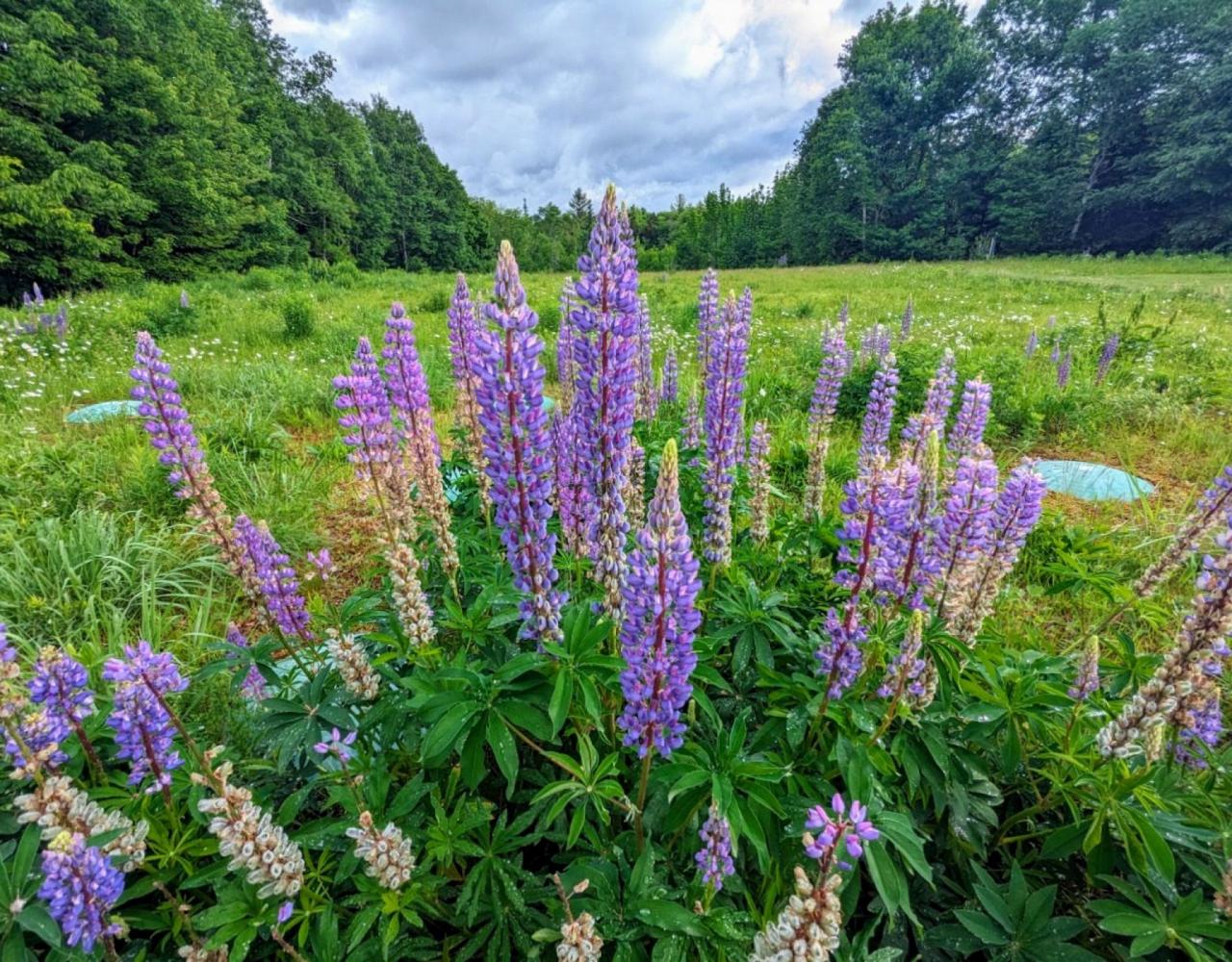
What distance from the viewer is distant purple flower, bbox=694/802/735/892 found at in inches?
59.3

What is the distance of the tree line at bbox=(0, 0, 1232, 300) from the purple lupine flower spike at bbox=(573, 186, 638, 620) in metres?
20.9

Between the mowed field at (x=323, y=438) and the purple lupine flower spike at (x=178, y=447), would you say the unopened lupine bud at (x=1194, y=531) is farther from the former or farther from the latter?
the purple lupine flower spike at (x=178, y=447)

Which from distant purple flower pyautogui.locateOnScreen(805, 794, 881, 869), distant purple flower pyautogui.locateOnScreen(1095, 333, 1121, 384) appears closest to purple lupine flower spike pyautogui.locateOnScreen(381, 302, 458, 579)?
distant purple flower pyautogui.locateOnScreen(805, 794, 881, 869)

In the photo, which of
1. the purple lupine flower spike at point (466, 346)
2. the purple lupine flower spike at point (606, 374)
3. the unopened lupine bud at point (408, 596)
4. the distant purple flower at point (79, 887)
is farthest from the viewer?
the purple lupine flower spike at point (466, 346)

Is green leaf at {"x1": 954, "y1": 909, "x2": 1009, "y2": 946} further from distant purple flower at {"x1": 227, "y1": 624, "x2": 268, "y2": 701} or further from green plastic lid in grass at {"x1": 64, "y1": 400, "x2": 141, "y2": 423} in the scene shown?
green plastic lid in grass at {"x1": 64, "y1": 400, "x2": 141, "y2": 423}

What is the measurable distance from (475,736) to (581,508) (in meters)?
0.81

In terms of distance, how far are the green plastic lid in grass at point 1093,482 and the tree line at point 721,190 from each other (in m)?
17.6

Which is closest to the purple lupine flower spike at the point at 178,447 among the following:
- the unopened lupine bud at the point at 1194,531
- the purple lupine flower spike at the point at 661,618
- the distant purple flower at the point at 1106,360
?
the purple lupine flower spike at the point at 661,618

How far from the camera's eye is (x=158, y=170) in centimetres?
2348

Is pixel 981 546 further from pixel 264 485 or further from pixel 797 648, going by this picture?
pixel 264 485

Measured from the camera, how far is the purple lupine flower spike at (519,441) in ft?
5.44

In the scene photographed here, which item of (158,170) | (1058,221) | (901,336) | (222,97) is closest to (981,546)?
(901,336)

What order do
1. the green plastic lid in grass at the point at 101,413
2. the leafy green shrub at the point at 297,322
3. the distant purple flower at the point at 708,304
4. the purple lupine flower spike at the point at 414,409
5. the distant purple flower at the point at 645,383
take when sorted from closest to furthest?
the purple lupine flower spike at the point at 414,409 < the distant purple flower at the point at 708,304 < the distant purple flower at the point at 645,383 < the green plastic lid in grass at the point at 101,413 < the leafy green shrub at the point at 297,322

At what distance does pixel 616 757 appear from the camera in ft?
5.93
